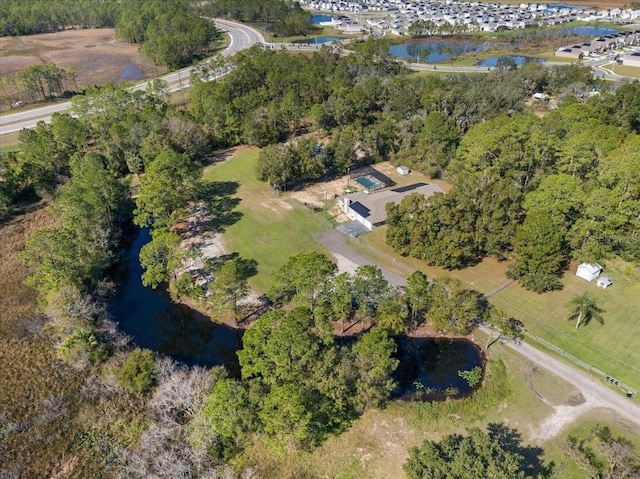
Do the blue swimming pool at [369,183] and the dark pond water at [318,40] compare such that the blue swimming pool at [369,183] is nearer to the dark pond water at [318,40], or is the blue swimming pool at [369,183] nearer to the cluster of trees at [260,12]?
the dark pond water at [318,40]

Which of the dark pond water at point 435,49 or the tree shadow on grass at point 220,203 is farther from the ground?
the dark pond water at point 435,49

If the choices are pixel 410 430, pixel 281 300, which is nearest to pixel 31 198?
pixel 281 300

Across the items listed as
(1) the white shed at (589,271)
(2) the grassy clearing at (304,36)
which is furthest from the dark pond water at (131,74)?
(1) the white shed at (589,271)

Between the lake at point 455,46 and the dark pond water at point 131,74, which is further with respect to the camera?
the lake at point 455,46

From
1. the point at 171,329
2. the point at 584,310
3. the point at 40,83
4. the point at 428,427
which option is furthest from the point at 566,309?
the point at 40,83

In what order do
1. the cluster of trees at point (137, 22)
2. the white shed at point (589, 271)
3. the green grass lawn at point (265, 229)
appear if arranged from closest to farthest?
1. the white shed at point (589, 271)
2. the green grass lawn at point (265, 229)
3. the cluster of trees at point (137, 22)

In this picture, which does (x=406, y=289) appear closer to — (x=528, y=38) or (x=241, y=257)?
(x=241, y=257)

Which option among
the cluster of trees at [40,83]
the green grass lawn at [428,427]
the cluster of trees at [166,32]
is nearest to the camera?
the green grass lawn at [428,427]

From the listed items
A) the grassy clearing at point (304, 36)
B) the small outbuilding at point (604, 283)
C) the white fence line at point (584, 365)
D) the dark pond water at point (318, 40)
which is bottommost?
the white fence line at point (584, 365)
